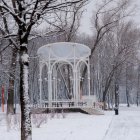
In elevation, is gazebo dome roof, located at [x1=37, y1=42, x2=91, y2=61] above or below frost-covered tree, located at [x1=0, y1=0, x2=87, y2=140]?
above

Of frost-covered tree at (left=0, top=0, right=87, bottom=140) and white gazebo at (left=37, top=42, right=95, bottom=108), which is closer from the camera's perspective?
frost-covered tree at (left=0, top=0, right=87, bottom=140)

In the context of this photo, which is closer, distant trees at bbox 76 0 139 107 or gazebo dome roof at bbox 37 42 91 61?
gazebo dome roof at bbox 37 42 91 61

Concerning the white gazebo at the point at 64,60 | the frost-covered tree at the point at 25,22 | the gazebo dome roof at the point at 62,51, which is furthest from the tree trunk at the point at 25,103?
the gazebo dome roof at the point at 62,51

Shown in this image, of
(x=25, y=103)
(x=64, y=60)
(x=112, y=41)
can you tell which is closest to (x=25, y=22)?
(x=25, y=103)

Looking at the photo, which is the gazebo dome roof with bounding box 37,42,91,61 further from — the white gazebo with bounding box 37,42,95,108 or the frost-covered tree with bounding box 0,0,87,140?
the frost-covered tree with bounding box 0,0,87,140

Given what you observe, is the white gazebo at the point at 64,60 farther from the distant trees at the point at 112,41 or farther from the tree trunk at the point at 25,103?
the tree trunk at the point at 25,103

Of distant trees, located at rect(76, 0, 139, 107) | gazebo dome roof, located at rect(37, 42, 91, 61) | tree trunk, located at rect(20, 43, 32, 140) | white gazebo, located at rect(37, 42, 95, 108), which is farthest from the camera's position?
distant trees, located at rect(76, 0, 139, 107)

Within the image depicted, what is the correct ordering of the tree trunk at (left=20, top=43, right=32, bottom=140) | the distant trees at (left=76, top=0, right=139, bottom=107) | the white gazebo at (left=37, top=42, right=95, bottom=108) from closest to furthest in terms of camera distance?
1. the tree trunk at (left=20, top=43, right=32, bottom=140)
2. the white gazebo at (left=37, top=42, right=95, bottom=108)
3. the distant trees at (left=76, top=0, right=139, bottom=107)

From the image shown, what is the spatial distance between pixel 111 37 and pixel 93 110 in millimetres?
22007

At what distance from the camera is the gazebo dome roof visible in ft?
99.5

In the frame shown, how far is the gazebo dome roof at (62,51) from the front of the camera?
30.3 m

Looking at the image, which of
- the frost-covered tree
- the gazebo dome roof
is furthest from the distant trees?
the frost-covered tree

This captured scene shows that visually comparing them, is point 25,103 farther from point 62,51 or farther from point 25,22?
point 62,51

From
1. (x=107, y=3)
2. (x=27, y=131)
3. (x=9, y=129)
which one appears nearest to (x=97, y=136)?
(x=9, y=129)
